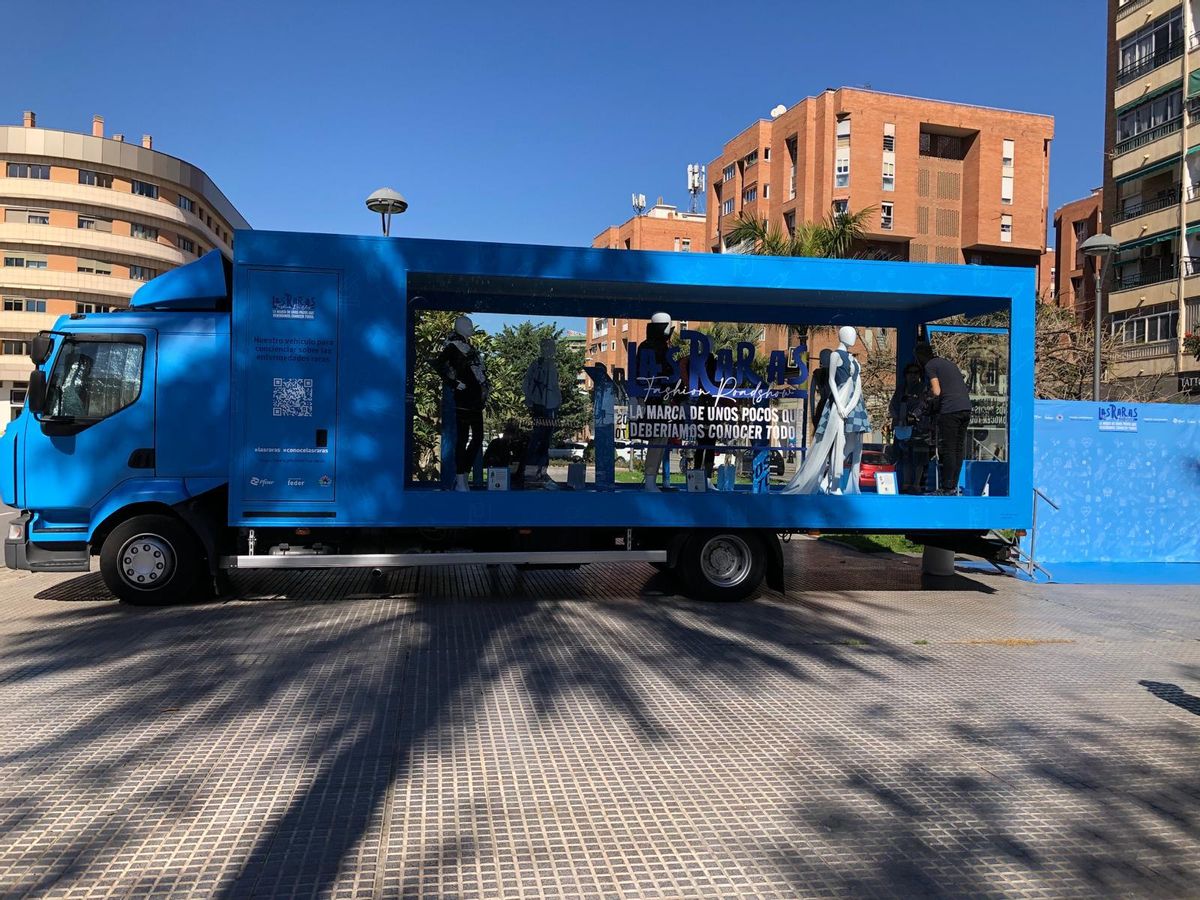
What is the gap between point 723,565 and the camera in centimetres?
889

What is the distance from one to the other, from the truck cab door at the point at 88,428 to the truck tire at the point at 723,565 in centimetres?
504

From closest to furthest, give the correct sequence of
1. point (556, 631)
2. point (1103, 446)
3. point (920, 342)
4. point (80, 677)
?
point (80, 677) → point (556, 631) → point (920, 342) → point (1103, 446)

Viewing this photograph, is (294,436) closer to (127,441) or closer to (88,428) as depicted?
(127,441)

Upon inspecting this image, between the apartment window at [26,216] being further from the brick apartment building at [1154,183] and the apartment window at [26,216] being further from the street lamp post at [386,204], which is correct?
the brick apartment building at [1154,183]

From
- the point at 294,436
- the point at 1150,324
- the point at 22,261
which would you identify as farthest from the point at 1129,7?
the point at 22,261

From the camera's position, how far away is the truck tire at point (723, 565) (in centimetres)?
871

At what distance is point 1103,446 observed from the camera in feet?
40.1

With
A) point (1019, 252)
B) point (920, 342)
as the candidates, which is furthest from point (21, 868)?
point (1019, 252)

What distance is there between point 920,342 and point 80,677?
8875 mm

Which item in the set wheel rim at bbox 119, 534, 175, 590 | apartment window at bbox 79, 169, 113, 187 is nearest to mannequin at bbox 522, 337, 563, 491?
wheel rim at bbox 119, 534, 175, 590

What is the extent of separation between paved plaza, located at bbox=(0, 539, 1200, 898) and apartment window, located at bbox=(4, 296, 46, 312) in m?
60.2

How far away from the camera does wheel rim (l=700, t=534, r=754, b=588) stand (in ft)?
28.8

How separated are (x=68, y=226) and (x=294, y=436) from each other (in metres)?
62.3

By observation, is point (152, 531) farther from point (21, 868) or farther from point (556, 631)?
point (21, 868)
